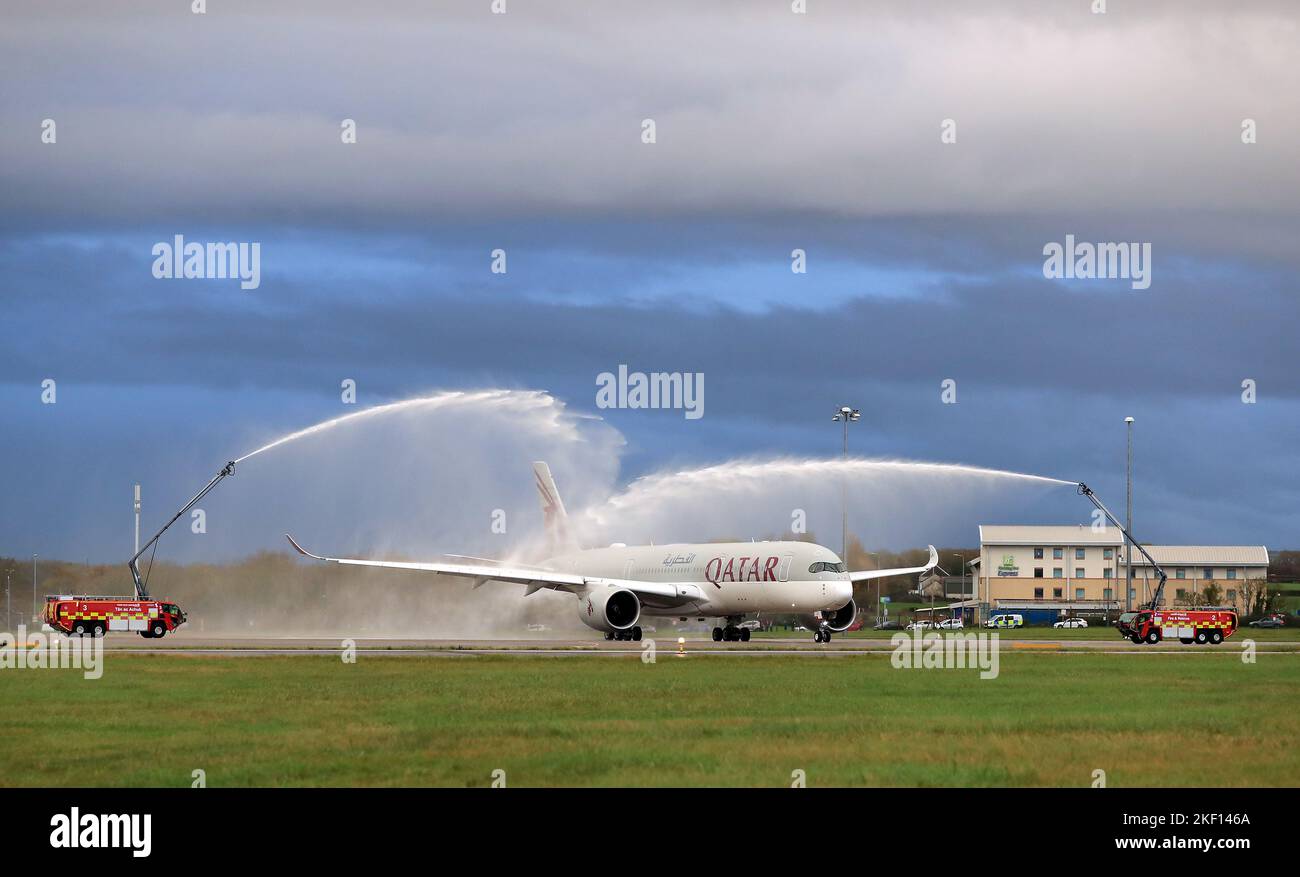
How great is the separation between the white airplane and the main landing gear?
2.5 inches

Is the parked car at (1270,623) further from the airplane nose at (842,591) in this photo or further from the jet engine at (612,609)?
the jet engine at (612,609)

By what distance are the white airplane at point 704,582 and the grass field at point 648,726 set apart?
29.7 metres

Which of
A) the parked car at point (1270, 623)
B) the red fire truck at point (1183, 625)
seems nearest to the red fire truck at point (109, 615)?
the red fire truck at point (1183, 625)

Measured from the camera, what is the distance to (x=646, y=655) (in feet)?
235

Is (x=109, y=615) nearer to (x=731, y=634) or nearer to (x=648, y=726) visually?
(x=731, y=634)

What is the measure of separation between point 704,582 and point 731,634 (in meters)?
4.31

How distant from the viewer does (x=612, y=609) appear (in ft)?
314

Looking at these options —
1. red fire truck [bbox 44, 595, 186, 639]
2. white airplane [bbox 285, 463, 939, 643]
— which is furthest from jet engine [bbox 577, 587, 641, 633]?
red fire truck [bbox 44, 595, 186, 639]
